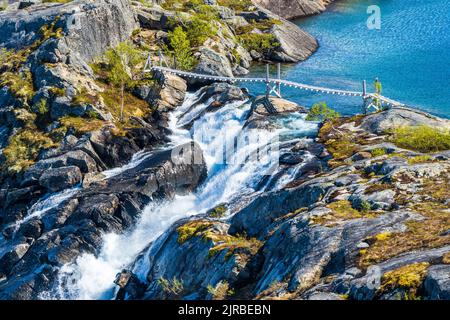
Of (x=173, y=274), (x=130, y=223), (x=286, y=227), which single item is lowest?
(x=130, y=223)

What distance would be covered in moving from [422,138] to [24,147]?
3727cm

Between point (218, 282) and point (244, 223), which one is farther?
point (244, 223)

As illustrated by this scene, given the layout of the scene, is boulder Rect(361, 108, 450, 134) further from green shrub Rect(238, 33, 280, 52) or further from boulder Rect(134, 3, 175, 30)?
boulder Rect(134, 3, 175, 30)

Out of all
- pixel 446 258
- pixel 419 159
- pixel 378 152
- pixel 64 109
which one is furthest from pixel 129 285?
pixel 64 109

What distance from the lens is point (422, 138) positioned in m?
37.5

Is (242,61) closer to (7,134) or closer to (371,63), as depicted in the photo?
(371,63)

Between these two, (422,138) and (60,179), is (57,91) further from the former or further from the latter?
(422,138)

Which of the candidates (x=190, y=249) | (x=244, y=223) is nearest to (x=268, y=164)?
(x=244, y=223)

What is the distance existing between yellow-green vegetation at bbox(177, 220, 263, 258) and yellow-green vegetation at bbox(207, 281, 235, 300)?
1982 millimetres

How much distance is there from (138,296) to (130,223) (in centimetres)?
1176

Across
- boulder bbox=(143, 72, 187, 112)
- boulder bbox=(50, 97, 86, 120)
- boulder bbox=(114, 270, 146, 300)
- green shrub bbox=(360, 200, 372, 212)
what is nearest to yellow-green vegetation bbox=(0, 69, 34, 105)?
boulder bbox=(50, 97, 86, 120)

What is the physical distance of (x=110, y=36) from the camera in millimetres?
72000

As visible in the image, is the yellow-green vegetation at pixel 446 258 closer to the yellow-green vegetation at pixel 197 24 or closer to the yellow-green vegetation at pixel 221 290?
the yellow-green vegetation at pixel 221 290

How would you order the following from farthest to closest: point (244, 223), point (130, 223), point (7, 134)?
point (7, 134) < point (130, 223) < point (244, 223)
